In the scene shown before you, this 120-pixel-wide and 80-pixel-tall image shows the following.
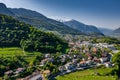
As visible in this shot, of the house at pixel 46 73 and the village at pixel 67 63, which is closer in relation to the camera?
the village at pixel 67 63

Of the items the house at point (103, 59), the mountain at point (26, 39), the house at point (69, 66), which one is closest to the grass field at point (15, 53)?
the mountain at point (26, 39)

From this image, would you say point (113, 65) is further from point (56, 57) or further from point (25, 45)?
point (25, 45)

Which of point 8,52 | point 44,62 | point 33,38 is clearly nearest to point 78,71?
point 44,62

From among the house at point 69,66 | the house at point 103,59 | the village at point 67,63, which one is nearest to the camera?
the village at point 67,63

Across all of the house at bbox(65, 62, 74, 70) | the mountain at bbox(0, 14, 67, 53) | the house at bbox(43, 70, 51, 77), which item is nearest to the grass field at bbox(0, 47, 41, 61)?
the mountain at bbox(0, 14, 67, 53)

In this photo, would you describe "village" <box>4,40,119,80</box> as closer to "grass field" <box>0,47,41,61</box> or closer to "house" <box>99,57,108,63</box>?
"house" <box>99,57,108,63</box>

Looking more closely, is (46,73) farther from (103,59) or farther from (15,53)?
(103,59)

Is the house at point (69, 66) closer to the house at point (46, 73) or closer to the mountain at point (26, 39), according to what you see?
the house at point (46, 73)

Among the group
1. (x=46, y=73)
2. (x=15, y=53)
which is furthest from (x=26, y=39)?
(x=46, y=73)
